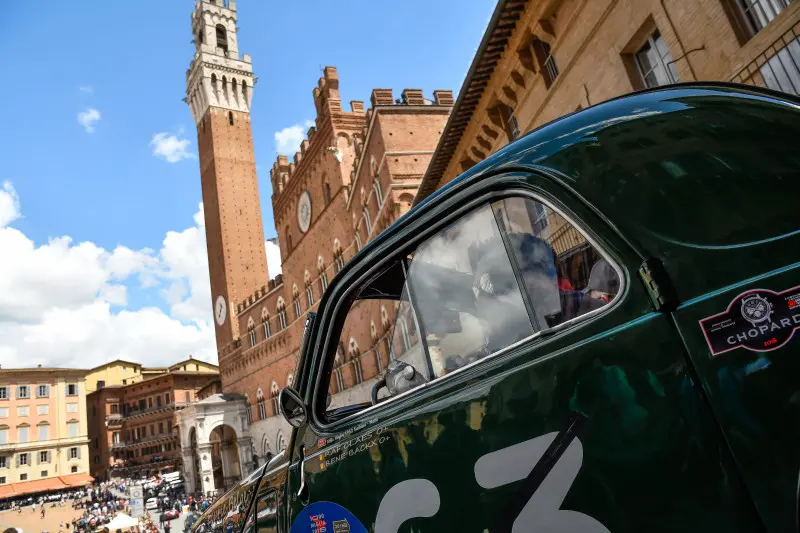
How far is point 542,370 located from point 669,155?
0.64m

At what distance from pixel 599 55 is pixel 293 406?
8040mm

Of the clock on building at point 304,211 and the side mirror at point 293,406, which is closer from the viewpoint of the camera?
the side mirror at point 293,406

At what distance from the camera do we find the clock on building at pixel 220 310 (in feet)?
129

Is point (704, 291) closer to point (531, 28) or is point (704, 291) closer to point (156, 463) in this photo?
point (531, 28)

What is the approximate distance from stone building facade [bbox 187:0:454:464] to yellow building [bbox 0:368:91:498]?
21466 mm

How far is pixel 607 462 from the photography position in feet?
3.68

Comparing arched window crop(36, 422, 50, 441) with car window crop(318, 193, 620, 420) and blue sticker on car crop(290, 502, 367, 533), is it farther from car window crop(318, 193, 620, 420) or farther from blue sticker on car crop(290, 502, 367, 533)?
car window crop(318, 193, 620, 420)

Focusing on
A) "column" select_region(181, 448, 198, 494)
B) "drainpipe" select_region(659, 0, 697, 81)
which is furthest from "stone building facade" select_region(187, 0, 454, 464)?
"drainpipe" select_region(659, 0, 697, 81)

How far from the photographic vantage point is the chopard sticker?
3.33 ft

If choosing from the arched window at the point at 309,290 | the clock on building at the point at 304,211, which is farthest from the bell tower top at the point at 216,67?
the arched window at the point at 309,290

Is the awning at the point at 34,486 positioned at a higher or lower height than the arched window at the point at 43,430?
lower

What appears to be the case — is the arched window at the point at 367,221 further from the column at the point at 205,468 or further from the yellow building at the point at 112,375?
the yellow building at the point at 112,375

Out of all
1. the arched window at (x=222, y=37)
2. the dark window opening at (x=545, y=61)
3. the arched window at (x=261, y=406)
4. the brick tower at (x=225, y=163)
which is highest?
the arched window at (x=222, y=37)

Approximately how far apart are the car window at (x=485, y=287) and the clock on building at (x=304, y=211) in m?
28.9
